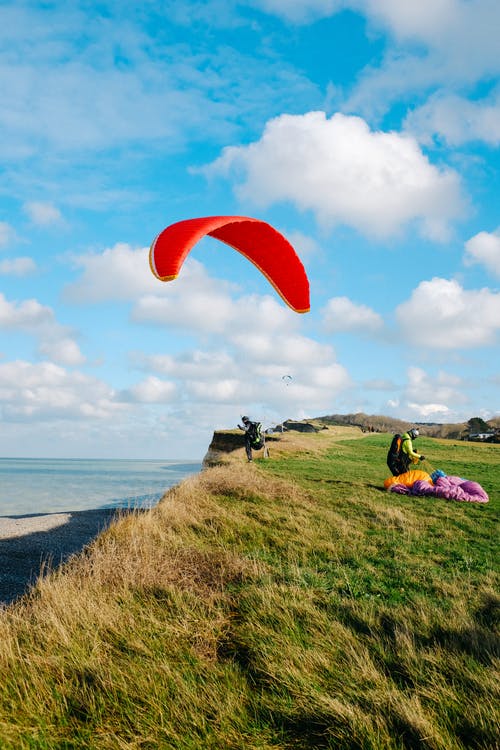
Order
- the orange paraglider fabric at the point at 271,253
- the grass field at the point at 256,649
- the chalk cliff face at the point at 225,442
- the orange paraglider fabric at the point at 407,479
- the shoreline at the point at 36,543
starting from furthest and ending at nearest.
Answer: the chalk cliff face at the point at 225,442, the orange paraglider fabric at the point at 407,479, the orange paraglider fabric at the point at 271,253, the shoreline at the point at 36,543, the grass field at the point at 256,649

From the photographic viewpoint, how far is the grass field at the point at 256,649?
3779 mm

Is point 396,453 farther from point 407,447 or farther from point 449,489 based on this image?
point 449,489

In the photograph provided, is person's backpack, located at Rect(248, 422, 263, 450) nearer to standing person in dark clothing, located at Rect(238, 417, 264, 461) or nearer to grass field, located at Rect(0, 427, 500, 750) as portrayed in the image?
standing person in dark clothing, located at Rect(238, 417, 264, 461)

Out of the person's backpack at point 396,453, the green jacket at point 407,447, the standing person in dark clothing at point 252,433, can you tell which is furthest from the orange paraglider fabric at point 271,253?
the standing person in dark clothing at point 252,433

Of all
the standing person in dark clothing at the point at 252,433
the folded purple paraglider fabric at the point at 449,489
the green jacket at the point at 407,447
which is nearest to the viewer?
the folded purple paraglider fabric at the point at 449,489

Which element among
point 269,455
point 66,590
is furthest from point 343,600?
point 269,455

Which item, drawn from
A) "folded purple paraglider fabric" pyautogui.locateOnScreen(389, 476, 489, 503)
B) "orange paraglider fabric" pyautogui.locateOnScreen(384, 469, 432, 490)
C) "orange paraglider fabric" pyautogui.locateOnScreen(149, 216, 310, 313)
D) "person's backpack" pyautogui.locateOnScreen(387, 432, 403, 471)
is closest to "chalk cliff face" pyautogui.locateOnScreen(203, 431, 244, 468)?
"person's backpack" pyautogui.locateOnScreen(387, 432, 403, 471)

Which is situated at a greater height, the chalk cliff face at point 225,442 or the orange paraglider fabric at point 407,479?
the chalk cliff face at point 225,442

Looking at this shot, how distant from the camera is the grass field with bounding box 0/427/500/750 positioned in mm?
3779

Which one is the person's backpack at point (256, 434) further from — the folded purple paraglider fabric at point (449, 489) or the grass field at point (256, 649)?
the grass field at point (256, 649)

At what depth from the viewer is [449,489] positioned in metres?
16.4

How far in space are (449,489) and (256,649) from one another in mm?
13438

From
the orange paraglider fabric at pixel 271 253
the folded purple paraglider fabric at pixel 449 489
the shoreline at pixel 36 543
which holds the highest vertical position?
the orange paraglider fabric at pixel 271 253

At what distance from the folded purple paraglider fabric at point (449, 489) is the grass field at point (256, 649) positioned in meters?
6.60
